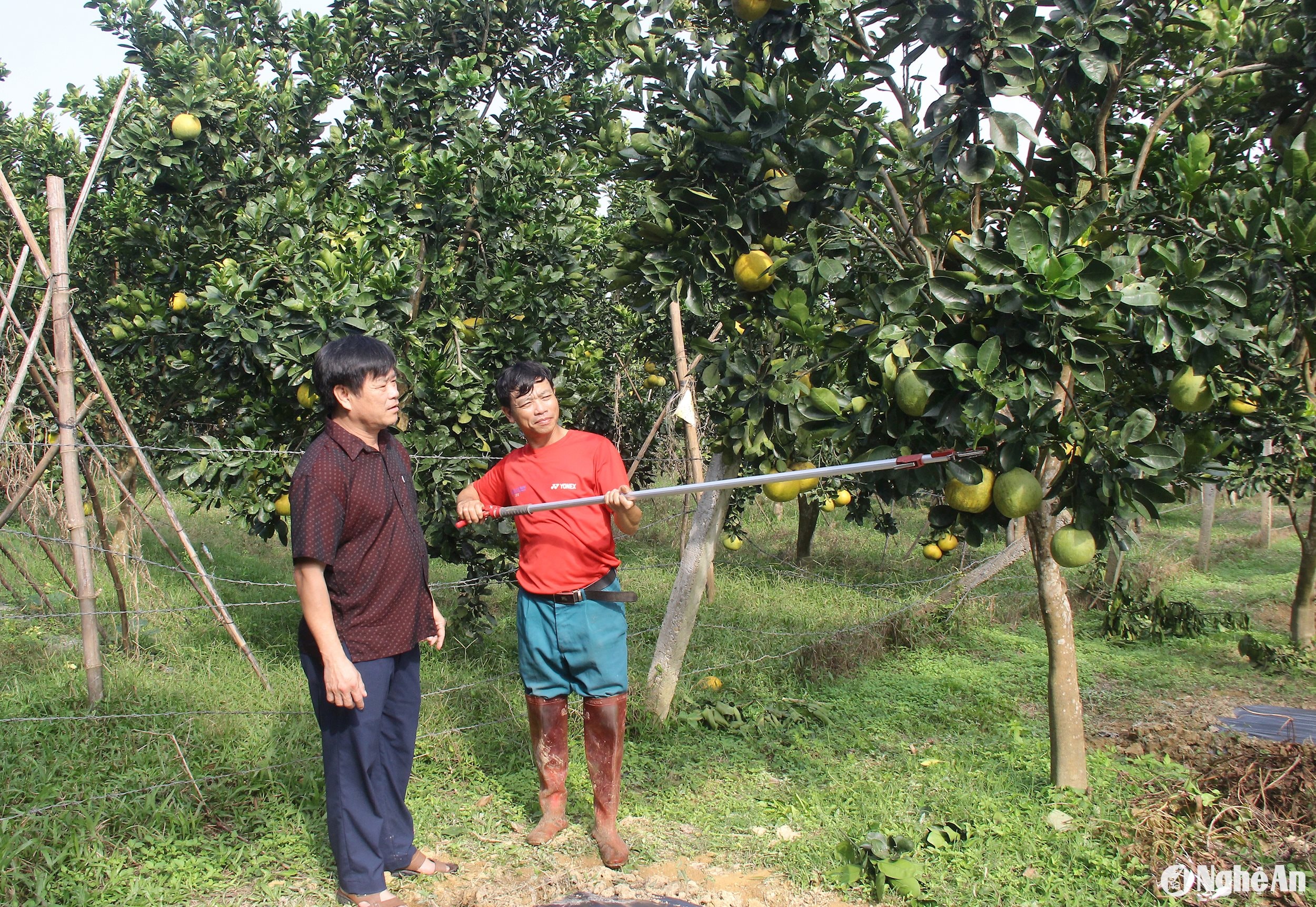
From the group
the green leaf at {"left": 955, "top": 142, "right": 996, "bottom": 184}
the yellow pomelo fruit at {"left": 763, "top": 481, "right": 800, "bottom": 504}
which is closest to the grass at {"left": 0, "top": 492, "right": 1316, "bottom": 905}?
the yellow pomelo fruit at {"left": 763, "top": 481, "right": 800, "bottom": 504}

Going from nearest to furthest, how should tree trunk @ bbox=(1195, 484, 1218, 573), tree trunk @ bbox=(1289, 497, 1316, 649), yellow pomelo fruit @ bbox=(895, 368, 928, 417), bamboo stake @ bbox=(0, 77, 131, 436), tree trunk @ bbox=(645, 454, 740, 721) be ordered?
yellow pomelo fruit @ bbox=(895, 368, 928, 417) < bamboo stake @ bbox=(0, 77, 131, 436) < tree trunk @ bbox=(645, 454, 740, 721) < tree trunk @ bbox=(1289, 497, 1316, 649) < tree trunk @ bbox=(1195, 484, 1218, 573)

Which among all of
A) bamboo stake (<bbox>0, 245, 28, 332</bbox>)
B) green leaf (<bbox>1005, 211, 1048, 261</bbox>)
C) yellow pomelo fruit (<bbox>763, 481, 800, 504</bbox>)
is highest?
bamboo stake (<bbox>0, 245, 28, 332</bbox>)

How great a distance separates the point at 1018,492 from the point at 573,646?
4.44 feet

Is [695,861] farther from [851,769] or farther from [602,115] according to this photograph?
[602,115]

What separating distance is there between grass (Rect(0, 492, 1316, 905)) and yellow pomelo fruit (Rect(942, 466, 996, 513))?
1.16 meters

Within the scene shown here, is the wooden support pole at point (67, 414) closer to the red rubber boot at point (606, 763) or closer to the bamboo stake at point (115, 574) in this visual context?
the bamboo stake at point (115, 574)

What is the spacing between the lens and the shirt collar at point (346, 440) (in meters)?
2.34

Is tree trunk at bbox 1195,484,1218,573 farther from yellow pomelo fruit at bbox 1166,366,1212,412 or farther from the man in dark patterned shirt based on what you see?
the man in dark patterned shirt

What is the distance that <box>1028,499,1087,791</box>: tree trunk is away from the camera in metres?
2.97

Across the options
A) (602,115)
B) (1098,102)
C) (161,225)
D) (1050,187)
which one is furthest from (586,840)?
(602,115)

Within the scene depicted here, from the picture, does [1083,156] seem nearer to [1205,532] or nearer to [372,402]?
[372,402]

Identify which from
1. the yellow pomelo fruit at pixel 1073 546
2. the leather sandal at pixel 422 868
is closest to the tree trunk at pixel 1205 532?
the yellow pomelo fruit at pixel 1073 546

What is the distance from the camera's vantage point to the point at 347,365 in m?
2.33

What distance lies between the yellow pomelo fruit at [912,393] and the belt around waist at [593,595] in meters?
1.02
